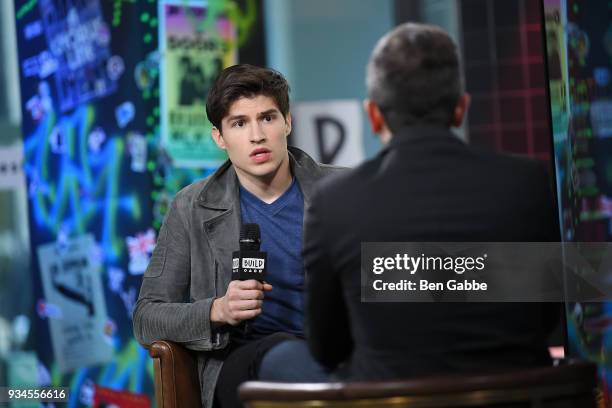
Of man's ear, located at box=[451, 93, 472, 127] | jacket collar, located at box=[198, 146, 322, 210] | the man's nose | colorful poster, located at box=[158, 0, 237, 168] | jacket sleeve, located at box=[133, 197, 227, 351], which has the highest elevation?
colorful poster, located at box=[158, 0, 237, 168]

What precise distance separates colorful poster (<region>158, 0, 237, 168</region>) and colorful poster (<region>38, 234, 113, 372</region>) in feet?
2.21

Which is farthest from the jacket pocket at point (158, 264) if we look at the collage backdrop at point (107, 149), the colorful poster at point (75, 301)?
the colorful poster at point (75, 301)

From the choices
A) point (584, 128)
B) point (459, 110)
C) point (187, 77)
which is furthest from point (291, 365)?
point (187, 77)

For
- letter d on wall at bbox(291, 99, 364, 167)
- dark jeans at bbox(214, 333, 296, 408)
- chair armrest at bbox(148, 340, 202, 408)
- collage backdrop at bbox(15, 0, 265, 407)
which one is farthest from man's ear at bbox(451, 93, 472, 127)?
letter d on wall at bbox(291, 99, 364, 167)

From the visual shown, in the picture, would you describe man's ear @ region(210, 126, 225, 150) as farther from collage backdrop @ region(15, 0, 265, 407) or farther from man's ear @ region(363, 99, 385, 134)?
collage backdrop @ region(15, 0, 265, 407)

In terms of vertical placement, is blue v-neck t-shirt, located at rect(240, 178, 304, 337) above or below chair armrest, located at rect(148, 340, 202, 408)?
above

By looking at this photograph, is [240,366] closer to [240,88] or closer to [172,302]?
[172,302]

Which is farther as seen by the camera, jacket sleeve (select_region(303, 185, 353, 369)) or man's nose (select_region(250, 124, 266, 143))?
man's nose (select_region(250, 124, 266, 143))

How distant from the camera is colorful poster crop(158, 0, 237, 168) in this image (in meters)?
4.57

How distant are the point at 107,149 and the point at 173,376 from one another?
231 cm

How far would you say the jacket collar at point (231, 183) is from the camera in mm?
2676

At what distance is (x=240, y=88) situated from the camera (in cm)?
259

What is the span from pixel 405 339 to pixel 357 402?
172mm

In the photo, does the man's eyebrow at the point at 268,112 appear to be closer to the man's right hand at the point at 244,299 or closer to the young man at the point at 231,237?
the young man at the point at 231,237
